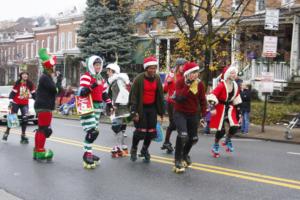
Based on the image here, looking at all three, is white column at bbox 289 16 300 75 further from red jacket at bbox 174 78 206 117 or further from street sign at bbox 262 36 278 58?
red jacket at bbox 174 78 206 117

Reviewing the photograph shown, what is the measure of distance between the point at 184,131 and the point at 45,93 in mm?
2986

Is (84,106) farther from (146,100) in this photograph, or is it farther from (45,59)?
(45,59)

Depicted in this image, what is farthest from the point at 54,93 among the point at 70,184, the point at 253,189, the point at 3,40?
the point at 3,40

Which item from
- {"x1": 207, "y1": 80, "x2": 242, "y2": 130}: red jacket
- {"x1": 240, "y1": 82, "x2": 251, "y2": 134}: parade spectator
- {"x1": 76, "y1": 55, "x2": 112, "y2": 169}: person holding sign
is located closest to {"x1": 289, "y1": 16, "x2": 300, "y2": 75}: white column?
{"x1": 240, "y1": 82, "x2": 251, "y2": 134}: parade spectator

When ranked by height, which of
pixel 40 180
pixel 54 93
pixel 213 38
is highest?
pixel 213 38

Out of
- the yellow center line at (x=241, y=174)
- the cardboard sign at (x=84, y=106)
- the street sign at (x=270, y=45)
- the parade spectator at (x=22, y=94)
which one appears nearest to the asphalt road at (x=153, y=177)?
the yellow center line at (x=241, y=174)

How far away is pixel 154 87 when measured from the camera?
9320 millimetres

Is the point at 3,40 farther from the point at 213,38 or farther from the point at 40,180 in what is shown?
the point at 40,180

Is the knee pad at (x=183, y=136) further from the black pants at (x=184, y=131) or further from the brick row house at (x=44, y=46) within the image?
the brick row house at (x=44, y=46)

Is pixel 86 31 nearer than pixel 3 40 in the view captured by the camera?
Yes

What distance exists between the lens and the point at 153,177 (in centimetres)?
817

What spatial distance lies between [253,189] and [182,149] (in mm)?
1692

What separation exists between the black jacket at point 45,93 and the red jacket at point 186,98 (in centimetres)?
262

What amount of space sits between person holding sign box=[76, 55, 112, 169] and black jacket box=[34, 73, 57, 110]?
0.95 meters
